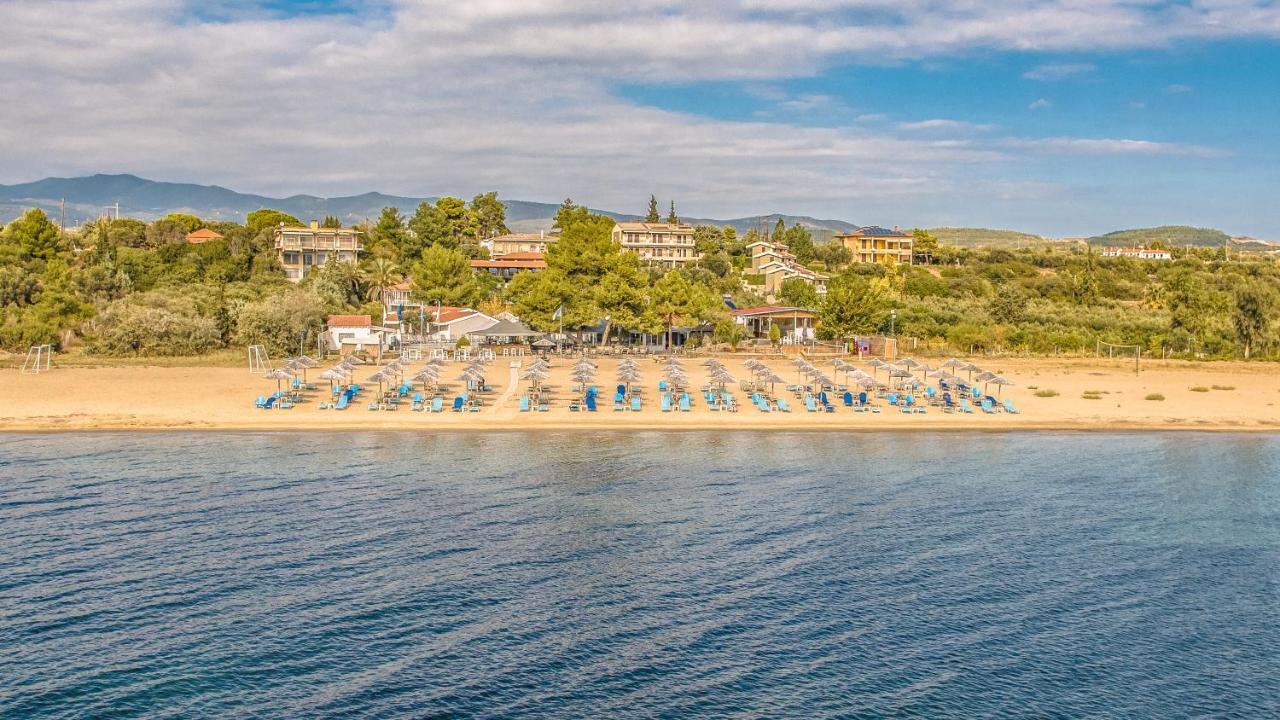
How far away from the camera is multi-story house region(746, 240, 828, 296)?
314ft

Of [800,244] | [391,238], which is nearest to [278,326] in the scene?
[391,238]

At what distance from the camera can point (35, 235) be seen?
259ft

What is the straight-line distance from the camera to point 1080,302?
96.2m

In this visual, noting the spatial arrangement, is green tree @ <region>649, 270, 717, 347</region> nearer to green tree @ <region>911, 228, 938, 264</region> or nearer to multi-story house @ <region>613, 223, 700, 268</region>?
multi-story house @ <region>613, 223, 700, 268</region>

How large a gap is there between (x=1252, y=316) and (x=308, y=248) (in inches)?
2837

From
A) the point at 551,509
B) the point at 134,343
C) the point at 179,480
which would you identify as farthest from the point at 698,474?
the point at 134,343

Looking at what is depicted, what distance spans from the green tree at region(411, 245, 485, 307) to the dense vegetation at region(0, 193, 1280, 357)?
0.39 ft

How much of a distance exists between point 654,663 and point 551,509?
408 inches

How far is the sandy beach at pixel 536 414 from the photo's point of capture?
3997 centimetres

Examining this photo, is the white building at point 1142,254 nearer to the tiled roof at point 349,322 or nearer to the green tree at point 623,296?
the green tree at point 623,296

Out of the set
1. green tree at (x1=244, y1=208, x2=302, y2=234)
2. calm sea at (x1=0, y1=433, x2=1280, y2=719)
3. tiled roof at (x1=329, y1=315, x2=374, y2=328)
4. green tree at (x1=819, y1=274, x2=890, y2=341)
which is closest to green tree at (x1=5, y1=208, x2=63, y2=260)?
green tree at (x1=244, y1=208, x2=302, y2=234)

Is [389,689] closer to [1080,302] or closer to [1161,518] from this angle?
[1161,518]

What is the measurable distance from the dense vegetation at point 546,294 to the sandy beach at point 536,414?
347 inches

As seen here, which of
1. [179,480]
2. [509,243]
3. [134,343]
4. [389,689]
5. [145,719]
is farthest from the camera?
[509,243]
